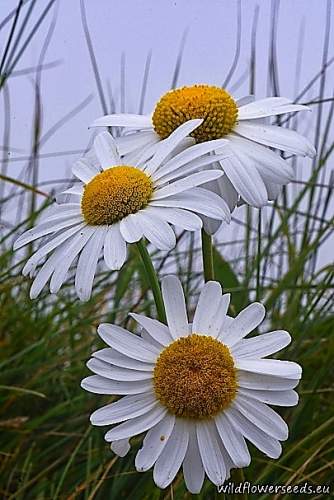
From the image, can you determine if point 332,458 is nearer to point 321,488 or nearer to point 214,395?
point 321,488

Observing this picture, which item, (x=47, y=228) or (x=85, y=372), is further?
(x=85, y=372)

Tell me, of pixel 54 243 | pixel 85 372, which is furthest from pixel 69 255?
pixel 85 372

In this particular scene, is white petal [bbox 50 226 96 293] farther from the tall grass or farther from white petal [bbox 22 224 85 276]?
the tall grass

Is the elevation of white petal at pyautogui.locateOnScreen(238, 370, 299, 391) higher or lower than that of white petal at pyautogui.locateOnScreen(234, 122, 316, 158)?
lower

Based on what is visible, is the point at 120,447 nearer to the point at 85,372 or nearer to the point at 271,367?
the point at 271,367

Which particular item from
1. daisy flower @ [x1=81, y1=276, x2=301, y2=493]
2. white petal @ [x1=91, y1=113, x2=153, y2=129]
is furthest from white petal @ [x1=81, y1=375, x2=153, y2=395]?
white petal @ [x1=91, y1=113, x2=153, y2=129]

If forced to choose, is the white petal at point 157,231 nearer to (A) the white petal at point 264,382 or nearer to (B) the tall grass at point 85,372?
(A) the white petal at point 264,382

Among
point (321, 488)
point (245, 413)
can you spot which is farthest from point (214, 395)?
point (321, 488)
